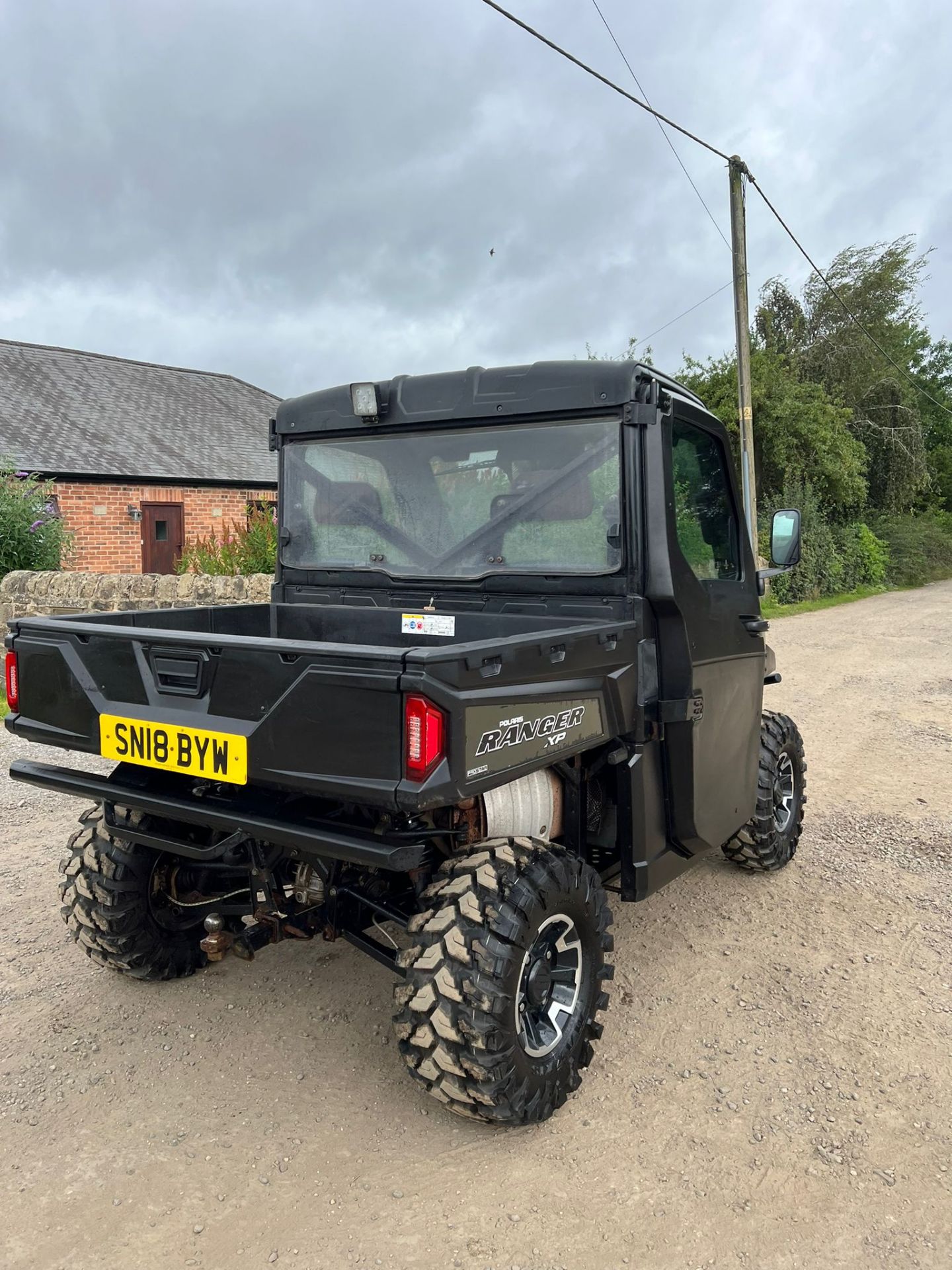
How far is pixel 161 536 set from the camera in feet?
63.2

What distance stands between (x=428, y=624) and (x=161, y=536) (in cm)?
1724

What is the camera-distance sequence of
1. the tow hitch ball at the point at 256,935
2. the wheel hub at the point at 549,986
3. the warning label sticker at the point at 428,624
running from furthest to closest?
the warning label sticker at the point at 428,624 → the tow hitch ball at the point at 256,935 → the wheel hub at the point at 549,986

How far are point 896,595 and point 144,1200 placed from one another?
23190 mm

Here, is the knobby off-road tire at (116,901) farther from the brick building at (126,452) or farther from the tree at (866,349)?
the tree at (866,349)

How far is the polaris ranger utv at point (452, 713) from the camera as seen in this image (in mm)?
2404

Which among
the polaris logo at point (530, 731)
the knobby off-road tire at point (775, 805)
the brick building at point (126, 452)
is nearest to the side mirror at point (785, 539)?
the knobby off-road tire at point (775, 805)

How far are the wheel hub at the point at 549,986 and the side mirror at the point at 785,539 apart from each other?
1886 millimetres

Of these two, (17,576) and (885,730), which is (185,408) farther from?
(885,730)

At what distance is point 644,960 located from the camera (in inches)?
145

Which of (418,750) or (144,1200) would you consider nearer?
(418,750)

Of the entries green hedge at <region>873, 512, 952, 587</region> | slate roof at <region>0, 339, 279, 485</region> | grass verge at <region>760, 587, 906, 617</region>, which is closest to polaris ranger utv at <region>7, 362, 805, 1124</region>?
grass verge at <region>760, 587, 906, 617</region>

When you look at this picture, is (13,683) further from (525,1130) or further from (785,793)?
(785,793)

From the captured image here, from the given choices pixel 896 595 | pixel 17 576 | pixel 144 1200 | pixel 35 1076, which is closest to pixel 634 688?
pixel 144 1200

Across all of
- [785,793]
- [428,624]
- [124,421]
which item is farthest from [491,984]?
[124,421]
